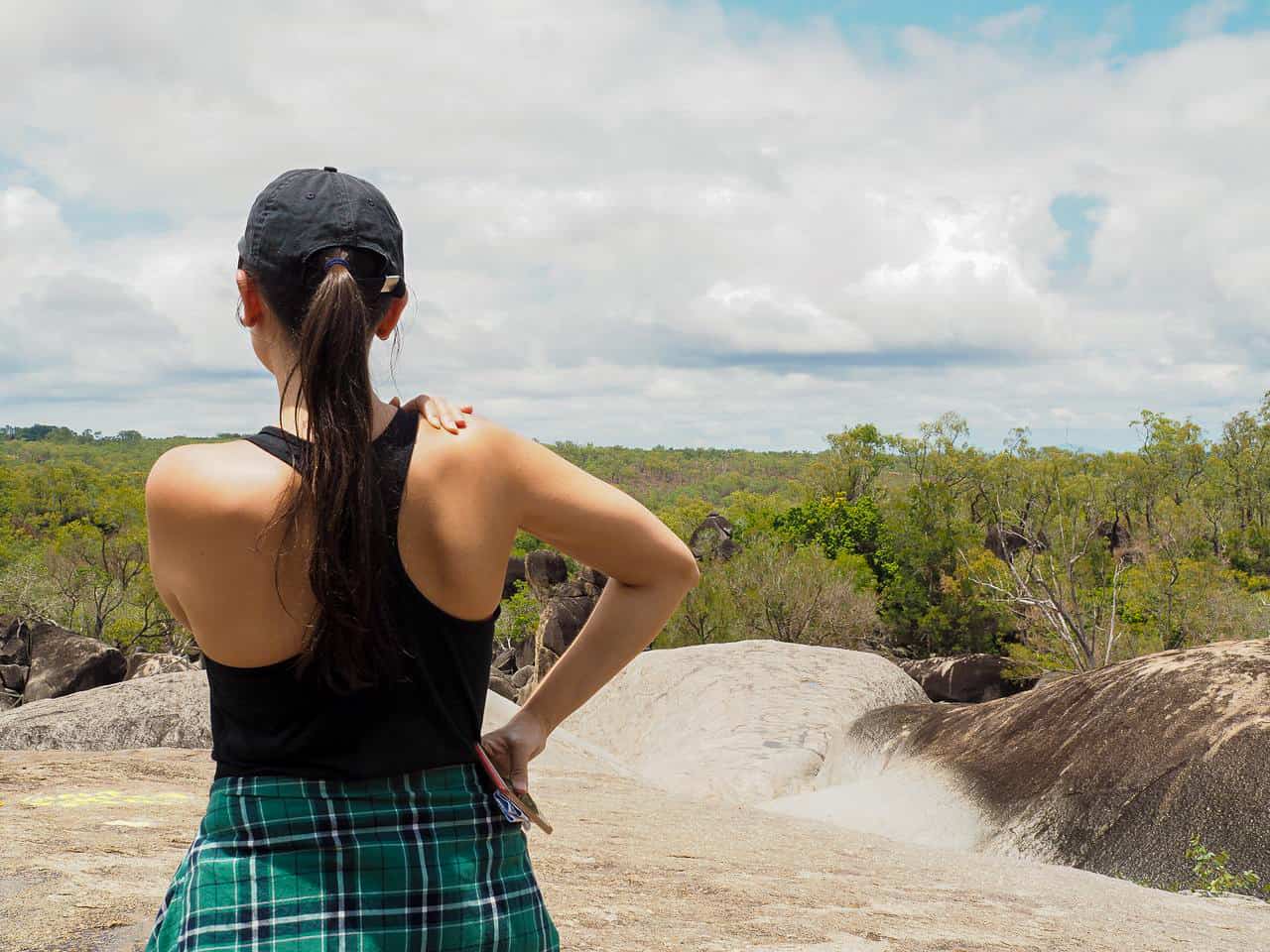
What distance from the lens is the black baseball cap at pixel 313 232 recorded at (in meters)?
1.59

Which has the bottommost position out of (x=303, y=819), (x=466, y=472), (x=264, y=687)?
(x=303, y=819)

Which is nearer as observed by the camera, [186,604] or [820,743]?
[186,604]

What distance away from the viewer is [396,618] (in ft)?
4.92

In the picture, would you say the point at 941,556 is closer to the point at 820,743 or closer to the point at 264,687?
the point at 820,743

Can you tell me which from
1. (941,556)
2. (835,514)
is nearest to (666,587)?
(941,556)

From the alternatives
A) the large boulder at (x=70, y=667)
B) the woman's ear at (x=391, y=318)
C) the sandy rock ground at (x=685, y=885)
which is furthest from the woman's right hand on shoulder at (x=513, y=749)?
the large boulder at (x=70, y=667)

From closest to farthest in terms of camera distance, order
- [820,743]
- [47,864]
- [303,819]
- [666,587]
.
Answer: [303,819]
[666,587]
[47,864]
[820,743]

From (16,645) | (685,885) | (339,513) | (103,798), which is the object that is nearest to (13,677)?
(16,645)

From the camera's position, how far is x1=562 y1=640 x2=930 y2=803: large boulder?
12852 millimetres

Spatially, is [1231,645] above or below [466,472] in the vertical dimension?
below

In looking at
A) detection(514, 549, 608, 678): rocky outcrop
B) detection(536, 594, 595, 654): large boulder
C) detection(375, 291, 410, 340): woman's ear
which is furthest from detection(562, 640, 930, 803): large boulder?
detection(536, 594, 595, 654): large boulder

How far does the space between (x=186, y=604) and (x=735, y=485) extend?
13747cm

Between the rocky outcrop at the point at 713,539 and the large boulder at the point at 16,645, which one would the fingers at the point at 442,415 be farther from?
the rocky outcrop at the point at 713,539

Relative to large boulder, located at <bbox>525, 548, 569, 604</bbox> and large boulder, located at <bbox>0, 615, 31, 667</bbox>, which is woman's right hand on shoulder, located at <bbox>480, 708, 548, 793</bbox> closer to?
large boulder, located at <bbox>0, 615, 31, 667</bbox>
